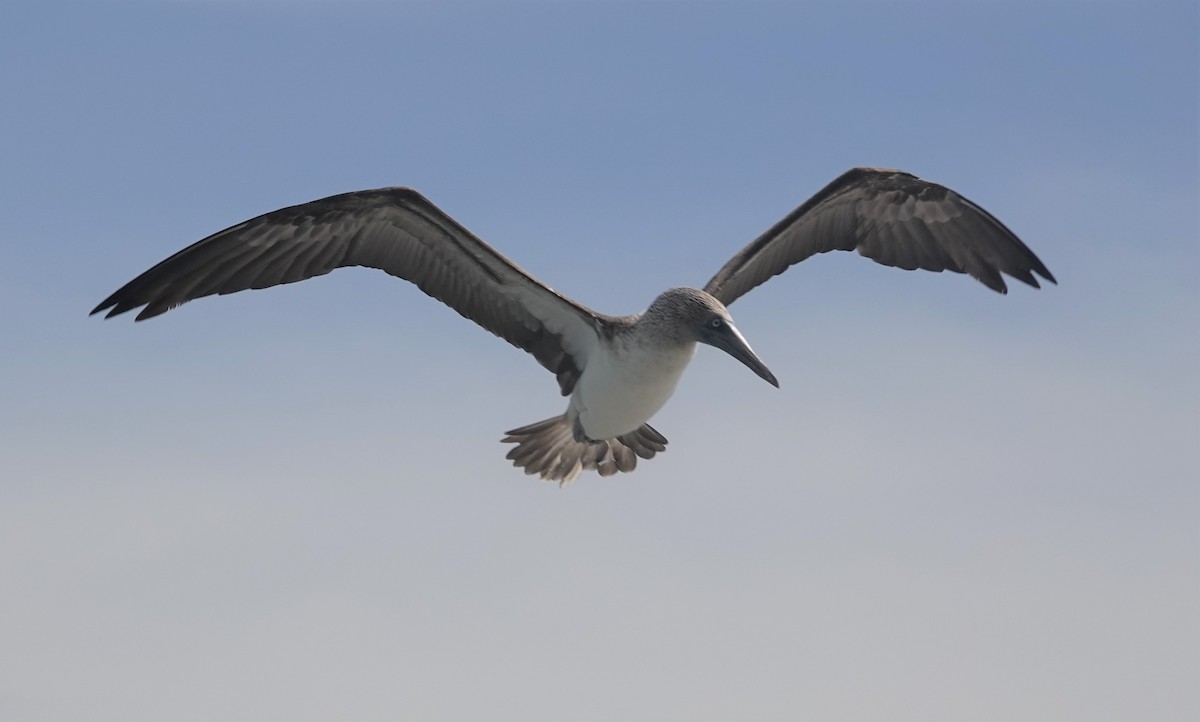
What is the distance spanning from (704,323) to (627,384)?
2.87 feet

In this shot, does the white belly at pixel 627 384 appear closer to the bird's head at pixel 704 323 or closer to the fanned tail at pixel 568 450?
the bird's head at pixel 704 323

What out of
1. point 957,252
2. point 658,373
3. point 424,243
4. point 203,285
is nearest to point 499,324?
point 424,243

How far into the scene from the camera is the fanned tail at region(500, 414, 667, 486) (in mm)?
13867

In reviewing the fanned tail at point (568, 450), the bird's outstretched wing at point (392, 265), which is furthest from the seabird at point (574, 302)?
the fanned tail at point (568, 450)

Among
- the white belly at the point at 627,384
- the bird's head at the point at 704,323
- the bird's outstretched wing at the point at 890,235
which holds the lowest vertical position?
the white belly at the point at 627,384


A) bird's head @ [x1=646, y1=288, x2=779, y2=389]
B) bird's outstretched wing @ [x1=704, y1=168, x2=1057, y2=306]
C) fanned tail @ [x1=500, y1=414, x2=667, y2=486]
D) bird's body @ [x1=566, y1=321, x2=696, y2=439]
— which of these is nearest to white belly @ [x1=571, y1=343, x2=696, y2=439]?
bird's body @ [x1=566, y1=321, x2=696, y2=439]

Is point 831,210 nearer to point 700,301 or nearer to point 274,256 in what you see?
point 700,301

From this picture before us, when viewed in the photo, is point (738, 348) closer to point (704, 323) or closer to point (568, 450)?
point (704, 323)

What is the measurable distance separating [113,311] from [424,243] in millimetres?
2730

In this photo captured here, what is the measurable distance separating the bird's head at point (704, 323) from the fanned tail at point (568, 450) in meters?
3.02

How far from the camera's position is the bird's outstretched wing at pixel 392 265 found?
11398 millimetres

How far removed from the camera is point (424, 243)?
1186 cm

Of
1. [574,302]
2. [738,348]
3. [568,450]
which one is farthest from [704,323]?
[568,450]

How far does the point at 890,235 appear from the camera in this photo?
42.8 ft
